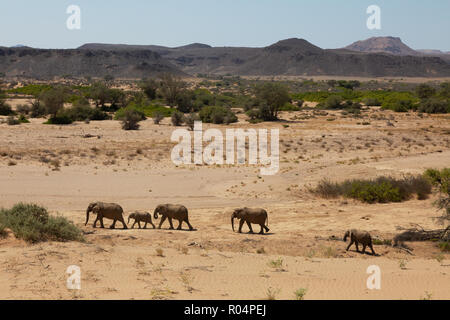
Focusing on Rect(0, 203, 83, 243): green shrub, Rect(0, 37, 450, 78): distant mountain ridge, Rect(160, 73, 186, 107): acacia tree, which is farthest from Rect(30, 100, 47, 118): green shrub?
Rect(0, 37, 450, 78): distant mountain ridge

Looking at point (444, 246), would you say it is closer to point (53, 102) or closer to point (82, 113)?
point (82, 113)

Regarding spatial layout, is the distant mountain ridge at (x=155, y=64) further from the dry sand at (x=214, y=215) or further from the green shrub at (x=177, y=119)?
the dry sand at (x=214, y=215)

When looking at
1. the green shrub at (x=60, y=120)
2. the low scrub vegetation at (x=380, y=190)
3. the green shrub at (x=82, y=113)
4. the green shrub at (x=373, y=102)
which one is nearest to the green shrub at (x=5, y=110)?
the green shrub at (x=82, y=113)

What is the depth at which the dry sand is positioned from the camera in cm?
986

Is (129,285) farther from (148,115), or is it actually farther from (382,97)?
(382,97)

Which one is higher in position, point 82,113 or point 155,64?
point 155,64

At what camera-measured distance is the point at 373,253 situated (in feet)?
45.0

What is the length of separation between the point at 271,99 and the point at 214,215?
32.1m

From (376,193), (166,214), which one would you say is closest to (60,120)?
(166,214)

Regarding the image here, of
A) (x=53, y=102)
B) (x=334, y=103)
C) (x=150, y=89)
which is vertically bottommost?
(x=334, y=103)

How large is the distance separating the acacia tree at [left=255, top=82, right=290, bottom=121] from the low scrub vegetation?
90.8 feet

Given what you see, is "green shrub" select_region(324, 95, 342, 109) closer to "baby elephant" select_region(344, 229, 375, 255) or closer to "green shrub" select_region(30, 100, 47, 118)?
"green shrub" select_region(30, 100, 47, 118)

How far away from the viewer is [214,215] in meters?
19.6

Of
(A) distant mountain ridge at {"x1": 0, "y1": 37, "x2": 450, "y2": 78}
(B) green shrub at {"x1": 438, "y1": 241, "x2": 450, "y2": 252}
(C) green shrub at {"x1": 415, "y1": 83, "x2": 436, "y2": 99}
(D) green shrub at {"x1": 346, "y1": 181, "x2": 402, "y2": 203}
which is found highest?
(A) distant mountain ridge at {"x1": 0, "y1": 37, "x2": 450, "y2": 78}
